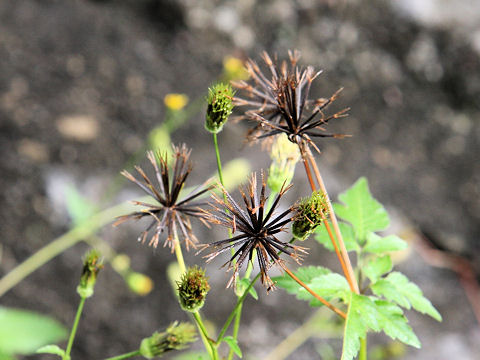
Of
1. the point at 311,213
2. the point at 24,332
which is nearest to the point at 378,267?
the point at 311,213

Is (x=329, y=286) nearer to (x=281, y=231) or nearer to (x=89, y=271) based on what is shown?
(x=281, y=231)

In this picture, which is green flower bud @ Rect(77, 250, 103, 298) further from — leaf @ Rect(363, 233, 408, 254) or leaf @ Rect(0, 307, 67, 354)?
leaf @ Rect(363, 233, 408, 254)

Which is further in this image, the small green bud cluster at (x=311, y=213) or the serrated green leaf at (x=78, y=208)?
the serrated green leaf at (x=78, y=208)

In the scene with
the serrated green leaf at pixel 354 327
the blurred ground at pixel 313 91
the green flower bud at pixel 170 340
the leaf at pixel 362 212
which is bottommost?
the serrated green leaf at pixel 354 327

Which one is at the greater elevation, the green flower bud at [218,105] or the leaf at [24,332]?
the green flower bud at [218,105]

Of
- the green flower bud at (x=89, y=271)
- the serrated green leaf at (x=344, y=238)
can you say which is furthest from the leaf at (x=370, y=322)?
the green flower bud at (x=89, y=271)

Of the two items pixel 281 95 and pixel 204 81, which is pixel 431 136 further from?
pixel 281 95

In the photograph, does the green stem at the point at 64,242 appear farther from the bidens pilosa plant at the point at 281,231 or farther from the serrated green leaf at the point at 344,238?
the serrated green leaf at the point at 344,238

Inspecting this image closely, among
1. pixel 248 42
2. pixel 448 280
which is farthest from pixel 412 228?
pixel 248 42
